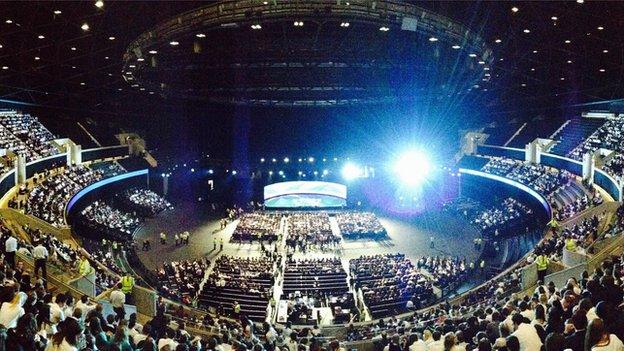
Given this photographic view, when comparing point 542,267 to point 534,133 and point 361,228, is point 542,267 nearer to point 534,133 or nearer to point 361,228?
point 361,228

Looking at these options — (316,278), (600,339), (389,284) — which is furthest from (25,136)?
(600,339)

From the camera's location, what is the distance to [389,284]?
26.7 m

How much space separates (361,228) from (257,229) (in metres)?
8.95

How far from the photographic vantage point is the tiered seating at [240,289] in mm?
24891

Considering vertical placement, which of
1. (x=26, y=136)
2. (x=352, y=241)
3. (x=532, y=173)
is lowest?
(x=352, y=241)

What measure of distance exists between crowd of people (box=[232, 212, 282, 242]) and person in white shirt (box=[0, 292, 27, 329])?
104 ft

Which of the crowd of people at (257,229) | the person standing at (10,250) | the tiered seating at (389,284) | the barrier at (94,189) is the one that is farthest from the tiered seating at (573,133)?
the person standing at (10,250)

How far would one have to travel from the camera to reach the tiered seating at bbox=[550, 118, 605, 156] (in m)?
39.0

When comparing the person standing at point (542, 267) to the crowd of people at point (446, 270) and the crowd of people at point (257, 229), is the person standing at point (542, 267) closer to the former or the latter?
the crowd of people at point (446, 270)

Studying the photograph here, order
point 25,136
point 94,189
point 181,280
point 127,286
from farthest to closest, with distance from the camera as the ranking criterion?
point 94,189
point 25,136
point 181,280
point 127,286

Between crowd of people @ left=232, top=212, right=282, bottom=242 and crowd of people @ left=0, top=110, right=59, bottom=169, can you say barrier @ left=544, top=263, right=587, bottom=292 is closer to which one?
crowd of people @ left=232, top=212, right=282, bottom=242

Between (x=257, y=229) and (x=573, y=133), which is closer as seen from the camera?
(x=573, y=133)

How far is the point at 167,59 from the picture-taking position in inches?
1133

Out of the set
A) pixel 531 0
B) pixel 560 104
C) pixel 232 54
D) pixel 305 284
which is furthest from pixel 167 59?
pixel 560 104
